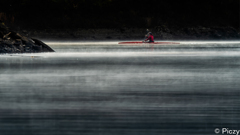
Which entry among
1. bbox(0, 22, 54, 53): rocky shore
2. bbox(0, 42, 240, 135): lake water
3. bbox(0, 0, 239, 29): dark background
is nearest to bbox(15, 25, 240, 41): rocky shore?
bbox(0, 0, 239, 29): dark background

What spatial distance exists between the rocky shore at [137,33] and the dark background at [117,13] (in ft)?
3.73

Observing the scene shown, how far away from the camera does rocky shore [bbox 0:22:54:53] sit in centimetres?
2331

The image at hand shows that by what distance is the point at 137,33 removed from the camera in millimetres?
53000

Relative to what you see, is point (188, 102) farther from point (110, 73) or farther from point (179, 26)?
point (179, 26)

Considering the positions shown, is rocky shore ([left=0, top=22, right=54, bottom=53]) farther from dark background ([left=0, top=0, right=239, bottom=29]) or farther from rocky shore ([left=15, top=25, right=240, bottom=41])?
dark background ([left=0, top=0, right=239, bottom=29])

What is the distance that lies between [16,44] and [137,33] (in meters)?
29.9

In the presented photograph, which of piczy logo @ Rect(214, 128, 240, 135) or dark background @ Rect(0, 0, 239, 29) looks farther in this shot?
dark background @ Rect(0, 0, 239, 29)

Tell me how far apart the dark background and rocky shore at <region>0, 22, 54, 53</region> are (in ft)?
97.9

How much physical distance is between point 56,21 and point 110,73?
44.3 meters

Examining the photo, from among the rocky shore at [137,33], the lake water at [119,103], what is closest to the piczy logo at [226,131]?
the lake water at [119,103]

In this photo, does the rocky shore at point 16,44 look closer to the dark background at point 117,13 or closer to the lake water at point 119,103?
the lake water at point 119,103

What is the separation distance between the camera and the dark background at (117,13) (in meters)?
55.2

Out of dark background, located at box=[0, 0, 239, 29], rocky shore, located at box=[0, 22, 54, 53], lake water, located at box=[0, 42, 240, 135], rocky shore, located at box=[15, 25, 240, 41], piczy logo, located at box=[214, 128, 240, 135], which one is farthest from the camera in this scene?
dark background, located at box=[0, 0, 239, 29]

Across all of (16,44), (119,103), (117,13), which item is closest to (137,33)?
(117,13)
